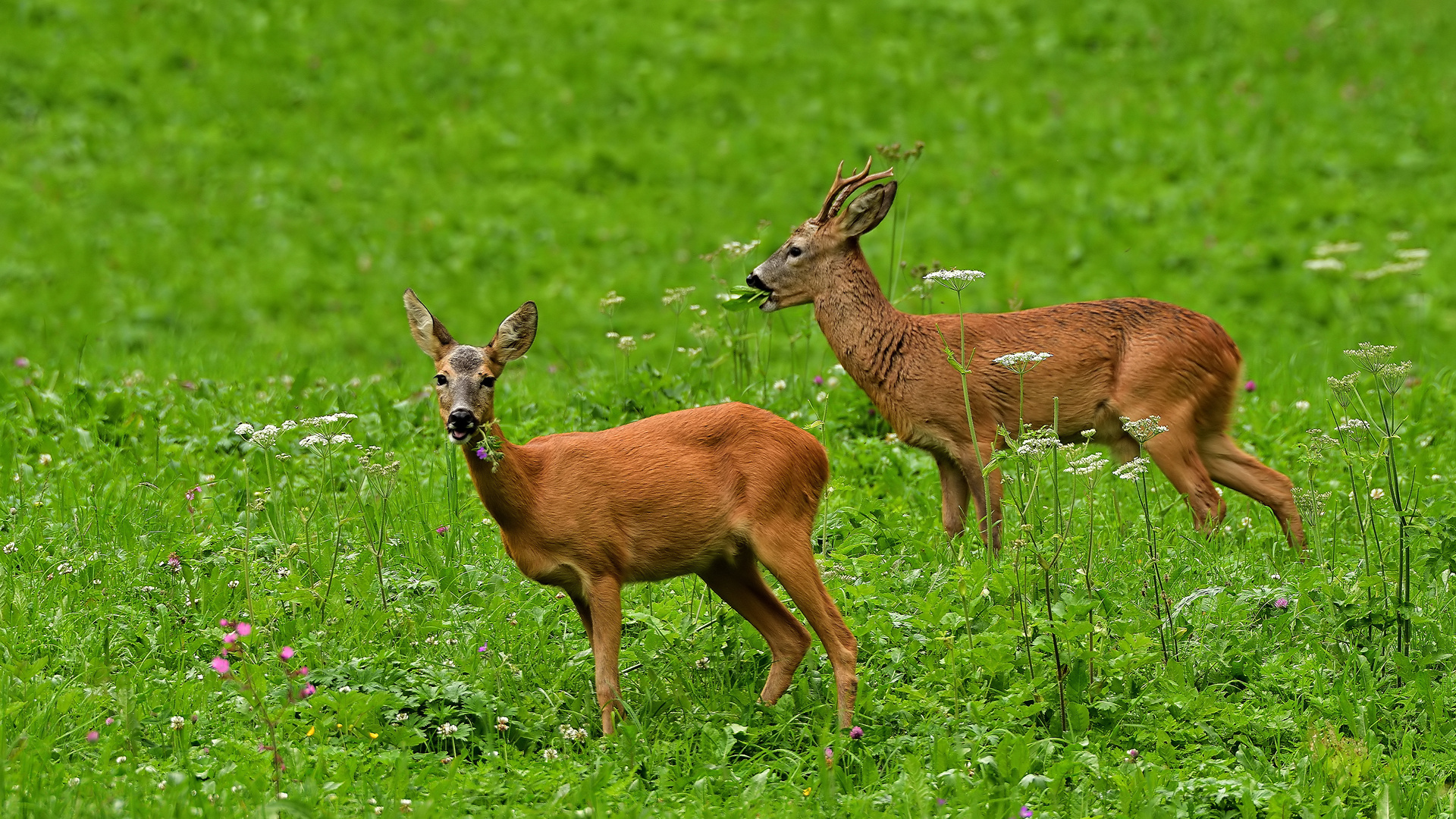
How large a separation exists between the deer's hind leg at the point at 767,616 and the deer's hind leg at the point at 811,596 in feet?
0.80

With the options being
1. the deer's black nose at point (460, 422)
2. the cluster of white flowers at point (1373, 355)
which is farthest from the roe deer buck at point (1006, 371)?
the deer's black nose at point (460, 422)

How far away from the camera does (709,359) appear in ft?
30.2

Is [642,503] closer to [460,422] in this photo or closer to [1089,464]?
[460,422]

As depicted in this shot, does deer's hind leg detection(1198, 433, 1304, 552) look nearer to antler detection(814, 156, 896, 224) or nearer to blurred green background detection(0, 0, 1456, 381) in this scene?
antler detection(814, 156, 896, 224)

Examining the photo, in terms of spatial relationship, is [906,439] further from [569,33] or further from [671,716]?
[569,33]

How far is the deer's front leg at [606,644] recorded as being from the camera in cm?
516

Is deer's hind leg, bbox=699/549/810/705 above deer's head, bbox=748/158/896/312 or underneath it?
underneath

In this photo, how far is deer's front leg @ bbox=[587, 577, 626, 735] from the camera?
16.9 ft

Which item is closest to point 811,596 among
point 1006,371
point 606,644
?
point 606,644

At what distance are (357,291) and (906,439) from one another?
918 centimetres

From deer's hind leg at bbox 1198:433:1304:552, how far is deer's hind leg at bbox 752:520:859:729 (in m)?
2.83

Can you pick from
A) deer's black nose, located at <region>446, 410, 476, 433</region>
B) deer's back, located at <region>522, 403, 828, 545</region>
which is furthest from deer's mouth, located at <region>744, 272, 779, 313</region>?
deer's black nose, located at <region>446, 410, 476, 433</region>

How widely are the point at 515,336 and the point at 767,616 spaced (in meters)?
1.31

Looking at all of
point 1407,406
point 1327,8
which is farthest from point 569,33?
point 1407,406
